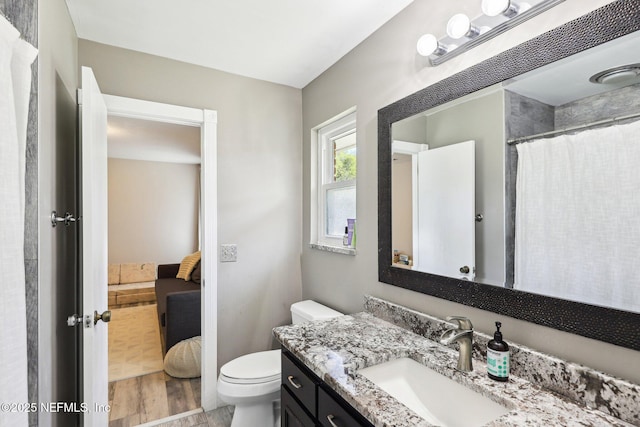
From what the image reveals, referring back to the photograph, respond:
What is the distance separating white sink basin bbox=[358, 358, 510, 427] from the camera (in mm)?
976

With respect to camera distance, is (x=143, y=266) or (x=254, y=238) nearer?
(x=254, y=238)

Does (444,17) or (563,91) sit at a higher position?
(444,17)

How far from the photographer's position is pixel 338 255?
2.07m

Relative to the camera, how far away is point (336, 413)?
1.02 meters

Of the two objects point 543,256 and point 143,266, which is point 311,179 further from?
point 143,266

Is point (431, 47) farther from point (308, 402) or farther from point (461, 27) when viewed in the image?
point (308, 402)

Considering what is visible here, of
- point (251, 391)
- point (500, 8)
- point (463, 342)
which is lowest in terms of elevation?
point (251, 391)

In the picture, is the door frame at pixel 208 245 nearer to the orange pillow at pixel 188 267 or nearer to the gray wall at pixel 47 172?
the gray wall at pixel 47 172

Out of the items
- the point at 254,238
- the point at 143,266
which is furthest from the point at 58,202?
the point at 143,266

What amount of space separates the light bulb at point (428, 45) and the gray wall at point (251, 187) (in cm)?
132

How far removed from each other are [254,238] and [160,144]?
2991 millimetres

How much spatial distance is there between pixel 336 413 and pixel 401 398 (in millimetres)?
271

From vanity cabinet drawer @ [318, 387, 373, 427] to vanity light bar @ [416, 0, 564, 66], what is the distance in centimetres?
135

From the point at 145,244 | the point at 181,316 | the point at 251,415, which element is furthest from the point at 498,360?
the point at 145,244
